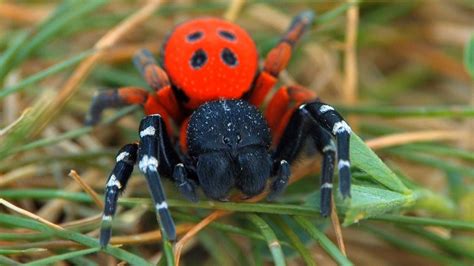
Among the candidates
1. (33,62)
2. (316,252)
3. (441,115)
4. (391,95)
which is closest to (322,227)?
(316,252)

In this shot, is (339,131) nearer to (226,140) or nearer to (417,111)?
(226,140)

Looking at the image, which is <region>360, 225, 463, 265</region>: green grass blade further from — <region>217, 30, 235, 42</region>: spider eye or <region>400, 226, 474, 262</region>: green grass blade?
<region>217, 30, 235, 42</region>: spider eye

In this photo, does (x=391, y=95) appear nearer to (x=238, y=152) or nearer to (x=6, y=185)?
(x=238, y=152)

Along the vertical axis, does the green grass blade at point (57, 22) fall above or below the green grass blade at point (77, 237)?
above

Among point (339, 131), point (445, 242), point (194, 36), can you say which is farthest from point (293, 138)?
point (445, 242)

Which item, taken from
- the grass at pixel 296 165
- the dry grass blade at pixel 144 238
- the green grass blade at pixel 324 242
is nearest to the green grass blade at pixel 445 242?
the grass at pixel 296 165

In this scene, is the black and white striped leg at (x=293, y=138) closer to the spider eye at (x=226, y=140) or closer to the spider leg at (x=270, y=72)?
the spider eye at (x=226, y=140)

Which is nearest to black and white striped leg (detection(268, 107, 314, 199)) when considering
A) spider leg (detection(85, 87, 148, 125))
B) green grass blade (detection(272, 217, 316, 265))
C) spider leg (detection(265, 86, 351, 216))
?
spider leg (detection(265, 86, 351, 216))
